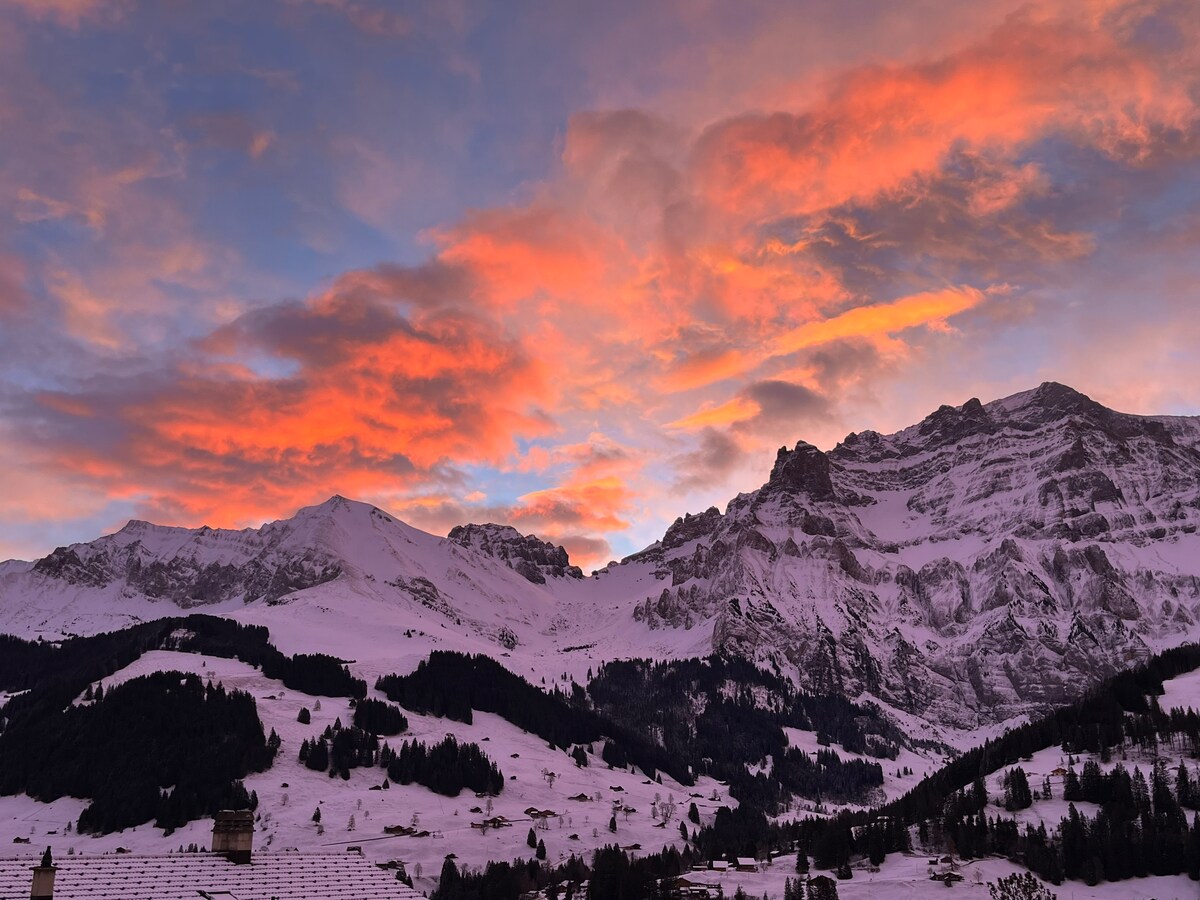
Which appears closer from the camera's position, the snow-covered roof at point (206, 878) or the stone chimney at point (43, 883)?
the stone chimney at point (43, 883)

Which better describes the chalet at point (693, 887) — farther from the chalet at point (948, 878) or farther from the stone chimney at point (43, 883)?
the stone chimney at point (43, 883)

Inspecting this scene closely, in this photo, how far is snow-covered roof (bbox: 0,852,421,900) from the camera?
7938cm

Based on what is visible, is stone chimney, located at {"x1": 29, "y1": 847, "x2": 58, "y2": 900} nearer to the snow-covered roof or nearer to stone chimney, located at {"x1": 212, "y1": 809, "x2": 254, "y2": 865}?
the snow-covered roof

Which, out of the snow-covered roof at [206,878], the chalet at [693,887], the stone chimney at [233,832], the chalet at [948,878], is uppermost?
the stone chimney at [233,832]

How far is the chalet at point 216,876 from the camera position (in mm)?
78312

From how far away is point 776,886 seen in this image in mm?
180500

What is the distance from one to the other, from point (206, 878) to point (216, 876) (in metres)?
0.88

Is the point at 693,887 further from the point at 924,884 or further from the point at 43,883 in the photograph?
the point at 43,883

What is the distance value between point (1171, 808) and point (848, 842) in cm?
5466

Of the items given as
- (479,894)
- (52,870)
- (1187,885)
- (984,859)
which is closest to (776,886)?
(984,859)

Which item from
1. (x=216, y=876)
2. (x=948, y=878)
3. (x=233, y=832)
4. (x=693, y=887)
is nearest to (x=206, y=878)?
(x=216, y=876)

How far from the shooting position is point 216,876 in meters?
84.4

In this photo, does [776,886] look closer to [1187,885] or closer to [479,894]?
[479,894]

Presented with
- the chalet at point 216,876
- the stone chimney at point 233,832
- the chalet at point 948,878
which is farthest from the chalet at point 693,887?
the stone chimney at point 233,832
